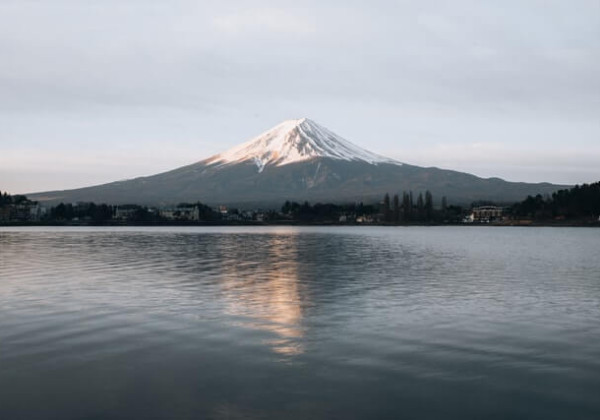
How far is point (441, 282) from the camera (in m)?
40.1

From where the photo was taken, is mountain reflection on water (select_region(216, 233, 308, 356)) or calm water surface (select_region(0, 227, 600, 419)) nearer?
calm water surface (select_region(0, 227, 600, 419))

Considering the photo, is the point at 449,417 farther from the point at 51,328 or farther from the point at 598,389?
the point at 51,328

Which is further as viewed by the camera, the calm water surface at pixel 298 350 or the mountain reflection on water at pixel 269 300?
the mountain reflection on water at pixel 269 300

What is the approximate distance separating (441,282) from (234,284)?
1286 cm

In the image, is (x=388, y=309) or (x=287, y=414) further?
(x=388, y=309)

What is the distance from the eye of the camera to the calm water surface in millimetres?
14008

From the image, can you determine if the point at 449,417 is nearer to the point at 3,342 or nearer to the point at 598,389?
the point at 598,389

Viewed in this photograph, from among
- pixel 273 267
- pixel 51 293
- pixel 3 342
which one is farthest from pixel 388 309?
pixel 273 267

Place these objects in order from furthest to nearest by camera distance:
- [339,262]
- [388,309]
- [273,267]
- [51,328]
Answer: [339,262] → [273,267] → [388,309] → [51,328]

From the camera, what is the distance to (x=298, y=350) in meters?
19.5

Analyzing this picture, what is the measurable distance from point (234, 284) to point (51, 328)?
54.5 ft

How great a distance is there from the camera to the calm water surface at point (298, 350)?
14.0 meters

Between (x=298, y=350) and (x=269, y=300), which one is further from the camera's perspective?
(x=269, y=300)

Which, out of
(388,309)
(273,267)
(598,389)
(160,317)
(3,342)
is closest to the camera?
(598,389)
